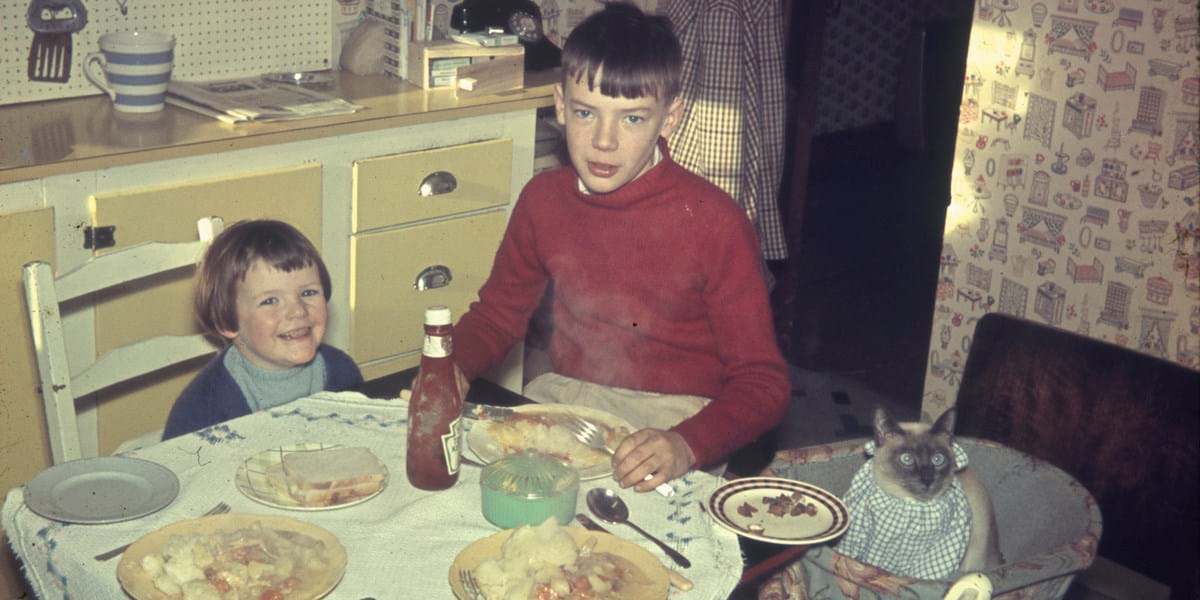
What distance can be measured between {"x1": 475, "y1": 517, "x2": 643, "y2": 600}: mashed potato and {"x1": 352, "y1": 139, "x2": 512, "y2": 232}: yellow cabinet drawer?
178 cm

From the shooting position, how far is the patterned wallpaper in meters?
2.93

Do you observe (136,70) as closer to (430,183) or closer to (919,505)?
(430,183)

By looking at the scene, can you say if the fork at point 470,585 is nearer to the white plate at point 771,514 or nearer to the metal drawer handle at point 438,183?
the white plate at point 771,514

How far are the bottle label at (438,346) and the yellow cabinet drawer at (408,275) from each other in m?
1.64

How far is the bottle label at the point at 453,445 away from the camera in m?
1.61

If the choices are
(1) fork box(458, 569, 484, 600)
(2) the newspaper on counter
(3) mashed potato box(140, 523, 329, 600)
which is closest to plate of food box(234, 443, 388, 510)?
(3) mashed potato box(140, 523, 329, 600)

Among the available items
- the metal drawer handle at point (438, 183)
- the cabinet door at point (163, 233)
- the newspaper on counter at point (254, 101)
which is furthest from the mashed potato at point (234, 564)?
the metal drawer handle at point (438, 183)

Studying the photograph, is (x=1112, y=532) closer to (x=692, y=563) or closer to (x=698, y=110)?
(x=692, y=563)

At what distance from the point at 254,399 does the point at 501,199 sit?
1.44m

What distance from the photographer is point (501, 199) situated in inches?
134

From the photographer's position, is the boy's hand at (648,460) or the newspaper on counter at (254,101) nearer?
the boy's hand at (648,460)

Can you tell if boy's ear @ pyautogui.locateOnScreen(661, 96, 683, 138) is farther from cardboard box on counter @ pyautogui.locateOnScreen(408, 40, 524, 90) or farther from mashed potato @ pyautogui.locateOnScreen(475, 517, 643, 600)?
cardboard box on counter @ pyautogui.locateOnScreen(408, 40, 524, 90)

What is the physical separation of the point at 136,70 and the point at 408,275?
77 centimetres

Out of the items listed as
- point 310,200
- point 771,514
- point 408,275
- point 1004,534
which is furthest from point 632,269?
point 408,275
